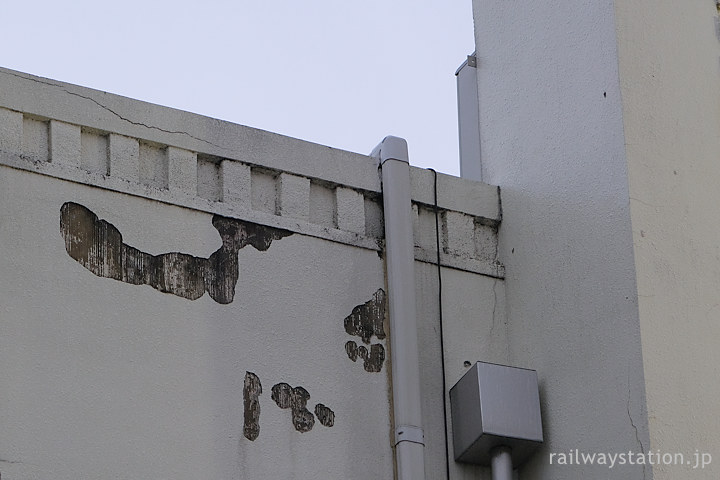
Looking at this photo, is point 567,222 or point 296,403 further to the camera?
point 567,222

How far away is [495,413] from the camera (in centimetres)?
632

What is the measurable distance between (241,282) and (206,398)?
0.58 meters

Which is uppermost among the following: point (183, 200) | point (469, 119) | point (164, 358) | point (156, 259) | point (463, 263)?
point (469, 119)

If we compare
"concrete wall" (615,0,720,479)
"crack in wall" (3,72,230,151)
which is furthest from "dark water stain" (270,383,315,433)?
"concrete wall" (615,0,720,479)

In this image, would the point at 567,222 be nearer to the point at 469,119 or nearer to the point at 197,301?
the point at 469,119

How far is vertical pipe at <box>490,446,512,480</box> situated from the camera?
6.32 m

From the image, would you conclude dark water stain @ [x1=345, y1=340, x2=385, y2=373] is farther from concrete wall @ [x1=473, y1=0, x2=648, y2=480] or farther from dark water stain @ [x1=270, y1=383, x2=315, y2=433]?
concrete wall @ [x1=473, y1=0, x2=648, y2=480]

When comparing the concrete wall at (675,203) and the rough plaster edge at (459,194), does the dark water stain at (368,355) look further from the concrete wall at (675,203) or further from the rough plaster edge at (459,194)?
the concrete wall at (675,203)

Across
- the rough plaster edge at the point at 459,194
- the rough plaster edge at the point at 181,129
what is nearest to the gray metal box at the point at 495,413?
the rough plaster edge at the point at 459,194

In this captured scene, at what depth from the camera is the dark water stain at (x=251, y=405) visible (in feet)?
20.0

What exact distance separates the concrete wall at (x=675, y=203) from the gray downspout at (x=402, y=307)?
1.05m

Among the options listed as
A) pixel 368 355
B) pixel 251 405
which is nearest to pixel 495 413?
pixel 368 355

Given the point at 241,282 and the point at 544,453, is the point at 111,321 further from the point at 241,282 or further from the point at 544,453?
the point at 544,453

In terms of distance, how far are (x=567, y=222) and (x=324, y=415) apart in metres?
1.40
